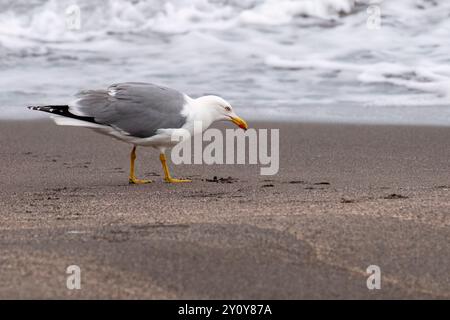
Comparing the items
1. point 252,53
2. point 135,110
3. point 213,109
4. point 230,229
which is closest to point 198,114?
point 213,109

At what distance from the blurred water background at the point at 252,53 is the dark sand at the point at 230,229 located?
8.38 ft

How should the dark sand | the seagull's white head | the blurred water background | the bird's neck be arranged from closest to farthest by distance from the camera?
the dark sand, the bird's neck, the seagull's white head, the blurred water background

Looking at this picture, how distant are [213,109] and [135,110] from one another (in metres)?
0.68

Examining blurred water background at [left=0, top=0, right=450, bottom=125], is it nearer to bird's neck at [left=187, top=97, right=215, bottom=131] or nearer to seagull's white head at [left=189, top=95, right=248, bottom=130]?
seagull's white head at [left=189, top=95, right=248, bottom=130]

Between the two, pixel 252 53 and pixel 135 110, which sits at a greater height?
pixel 252 53

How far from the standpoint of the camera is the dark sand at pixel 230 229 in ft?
10.9

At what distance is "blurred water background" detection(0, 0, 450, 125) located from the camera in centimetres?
966

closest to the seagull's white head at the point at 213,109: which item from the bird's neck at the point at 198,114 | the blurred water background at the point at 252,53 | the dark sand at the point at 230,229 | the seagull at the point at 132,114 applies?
the bird's neck at the point at 198,114

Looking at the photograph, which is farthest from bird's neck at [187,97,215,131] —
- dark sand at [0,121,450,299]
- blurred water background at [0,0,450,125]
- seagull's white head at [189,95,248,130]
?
blurred water background at [0,0,450,125]

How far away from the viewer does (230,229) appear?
3.98 meters

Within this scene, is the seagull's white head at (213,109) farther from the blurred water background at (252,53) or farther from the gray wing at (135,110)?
the blurred water background at (252,53)

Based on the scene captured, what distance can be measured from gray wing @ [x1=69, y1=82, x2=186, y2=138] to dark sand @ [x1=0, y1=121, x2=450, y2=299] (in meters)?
0.41

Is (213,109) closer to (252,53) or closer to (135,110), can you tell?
(135,110)

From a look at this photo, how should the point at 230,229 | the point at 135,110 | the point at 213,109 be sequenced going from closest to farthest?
1. the point at 230,229
2. the point at 135,110
3. the point at 213,109
